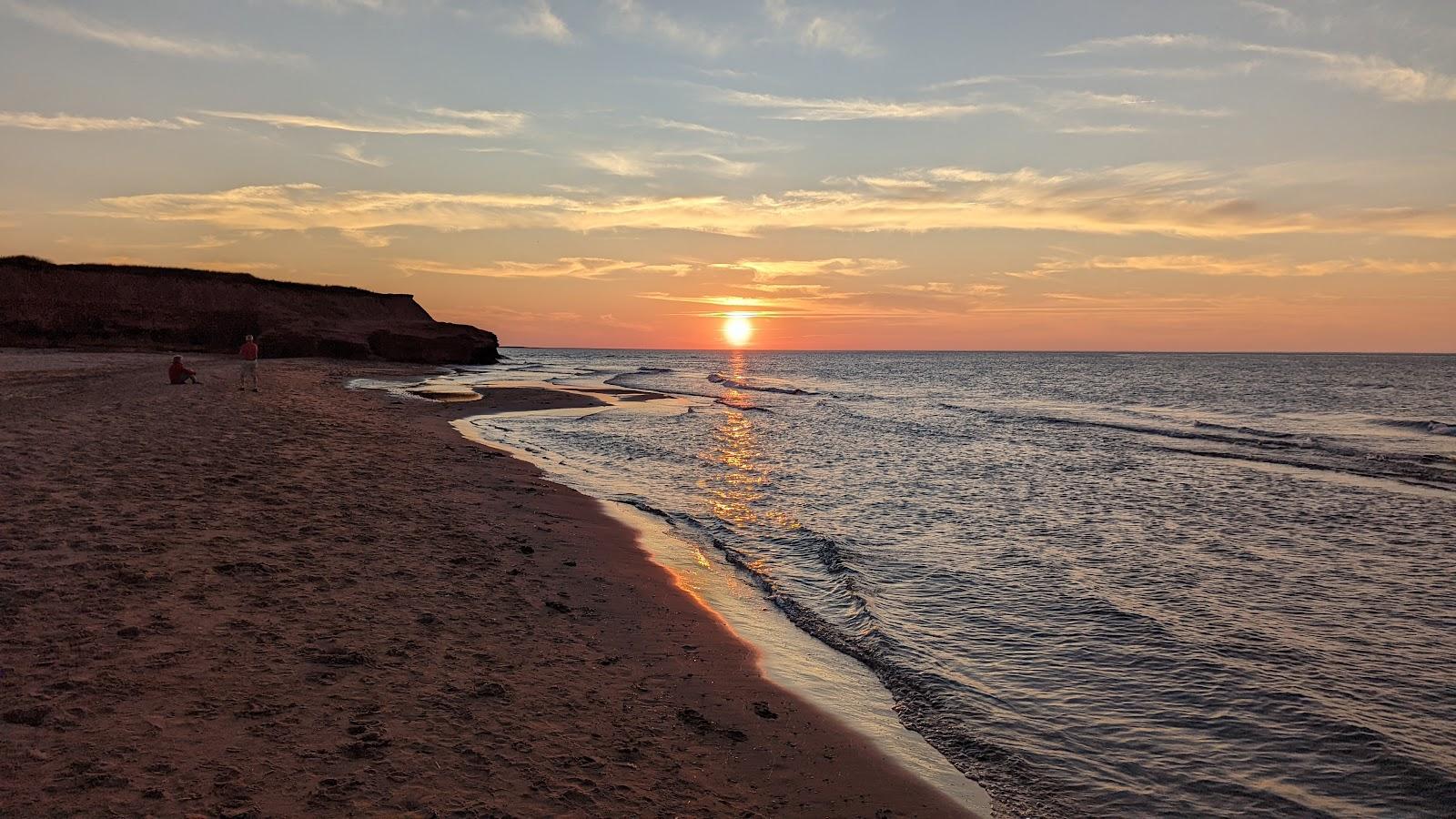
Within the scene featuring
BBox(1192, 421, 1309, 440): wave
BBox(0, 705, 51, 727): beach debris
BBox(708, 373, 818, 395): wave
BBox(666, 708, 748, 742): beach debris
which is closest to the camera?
BBox(0, 705, 51, 727): beach debris

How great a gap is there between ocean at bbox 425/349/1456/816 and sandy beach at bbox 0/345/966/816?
68.3 inches

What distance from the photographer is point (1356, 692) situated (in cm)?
754

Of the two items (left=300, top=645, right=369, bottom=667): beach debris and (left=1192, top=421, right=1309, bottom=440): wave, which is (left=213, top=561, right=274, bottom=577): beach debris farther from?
(left=1192, top=421, right=1309, bottom=440): wave

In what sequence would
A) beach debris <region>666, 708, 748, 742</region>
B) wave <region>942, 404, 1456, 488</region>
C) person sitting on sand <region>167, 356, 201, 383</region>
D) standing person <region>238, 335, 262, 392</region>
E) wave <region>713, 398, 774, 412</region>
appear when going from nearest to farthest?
beach debris <region>666, 708, 748, 742</region> < wave <region>942, 404, 1456, 488</region> < standing person <region>238, 335, 262, 392</region> < person sitting on sand <region>167, 356, 201, 383</region> < wave <region>713, 398, 774, 412</region>

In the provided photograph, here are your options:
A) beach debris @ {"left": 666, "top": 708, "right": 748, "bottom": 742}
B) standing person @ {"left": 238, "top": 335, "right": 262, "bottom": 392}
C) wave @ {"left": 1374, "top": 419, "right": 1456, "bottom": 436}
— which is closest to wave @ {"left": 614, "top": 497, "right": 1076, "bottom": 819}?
beach debris @ {"left": 666, "top": 708, "right": 748, "bottom": 742}

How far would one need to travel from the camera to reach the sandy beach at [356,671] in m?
4.56

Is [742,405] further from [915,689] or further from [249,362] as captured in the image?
[915,689]

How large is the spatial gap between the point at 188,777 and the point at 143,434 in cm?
1348

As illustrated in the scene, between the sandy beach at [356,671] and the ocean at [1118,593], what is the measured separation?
1734 mm

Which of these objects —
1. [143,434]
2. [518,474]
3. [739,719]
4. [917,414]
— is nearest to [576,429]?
[518,474]

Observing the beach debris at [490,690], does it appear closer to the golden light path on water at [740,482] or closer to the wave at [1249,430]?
the golden light path on water at [740,482]

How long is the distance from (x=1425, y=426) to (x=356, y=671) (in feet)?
156

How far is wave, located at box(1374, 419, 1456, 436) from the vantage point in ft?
112

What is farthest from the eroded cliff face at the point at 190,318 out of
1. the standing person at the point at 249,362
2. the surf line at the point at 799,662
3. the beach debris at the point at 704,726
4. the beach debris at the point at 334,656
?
the beach debris at the point at 704,726
